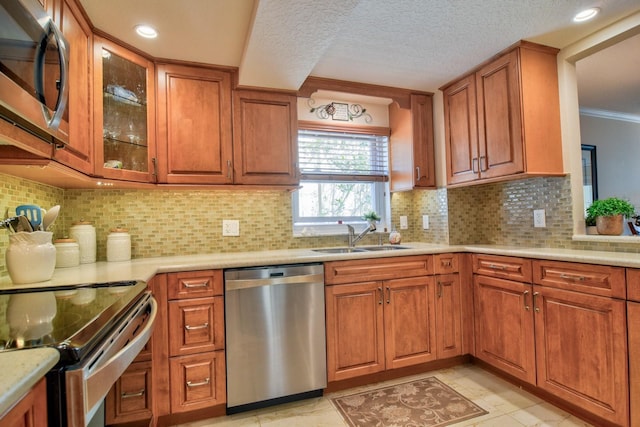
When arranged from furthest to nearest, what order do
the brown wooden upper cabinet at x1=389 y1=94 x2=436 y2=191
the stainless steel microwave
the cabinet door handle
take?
the brown wooden upper cabinet at x1=389 y1=94 x2=436 y2=191, the cabinet door handle, the stainless steel microwave

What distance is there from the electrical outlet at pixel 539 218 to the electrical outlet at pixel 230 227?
7.30ft

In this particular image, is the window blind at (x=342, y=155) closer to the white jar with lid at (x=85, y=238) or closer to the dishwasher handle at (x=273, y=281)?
the dishwasher handle at (x=273, y=281)

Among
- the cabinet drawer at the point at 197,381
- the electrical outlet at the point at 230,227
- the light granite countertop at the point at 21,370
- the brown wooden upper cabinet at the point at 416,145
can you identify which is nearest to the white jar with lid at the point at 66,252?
the cabinet drawer at the point at 197,381

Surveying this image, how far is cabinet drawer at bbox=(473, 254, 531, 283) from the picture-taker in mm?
2034

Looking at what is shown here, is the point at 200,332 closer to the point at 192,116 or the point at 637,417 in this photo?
the point at 192,116

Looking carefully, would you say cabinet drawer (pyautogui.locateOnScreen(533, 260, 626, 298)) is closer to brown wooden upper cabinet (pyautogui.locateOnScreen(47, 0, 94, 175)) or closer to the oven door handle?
the oven door handle

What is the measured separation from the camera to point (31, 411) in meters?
0.59

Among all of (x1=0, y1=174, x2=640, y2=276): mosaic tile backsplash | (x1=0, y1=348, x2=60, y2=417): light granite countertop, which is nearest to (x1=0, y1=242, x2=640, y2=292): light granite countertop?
(x1=0, y1=174, x2=640, y2=276): mosaic tile backsplash

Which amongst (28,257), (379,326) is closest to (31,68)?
(28,257)

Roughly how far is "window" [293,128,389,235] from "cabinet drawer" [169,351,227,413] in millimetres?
1200

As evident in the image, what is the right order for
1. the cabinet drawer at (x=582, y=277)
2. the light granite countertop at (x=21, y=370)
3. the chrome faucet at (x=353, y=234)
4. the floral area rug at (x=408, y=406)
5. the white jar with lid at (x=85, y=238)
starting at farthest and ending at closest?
the chrome faucet at (x=353, y=234) < the white jar with lid at (x=85, y=238) < the floral area rug at (x=408, y=406) < the cabinet drawer at (x=582, y=277) < the light granite countertop at (x=21, y=370)

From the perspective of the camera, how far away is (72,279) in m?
1.45

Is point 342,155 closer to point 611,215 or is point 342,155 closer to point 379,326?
point 379,326

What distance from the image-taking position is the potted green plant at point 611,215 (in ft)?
6.68
